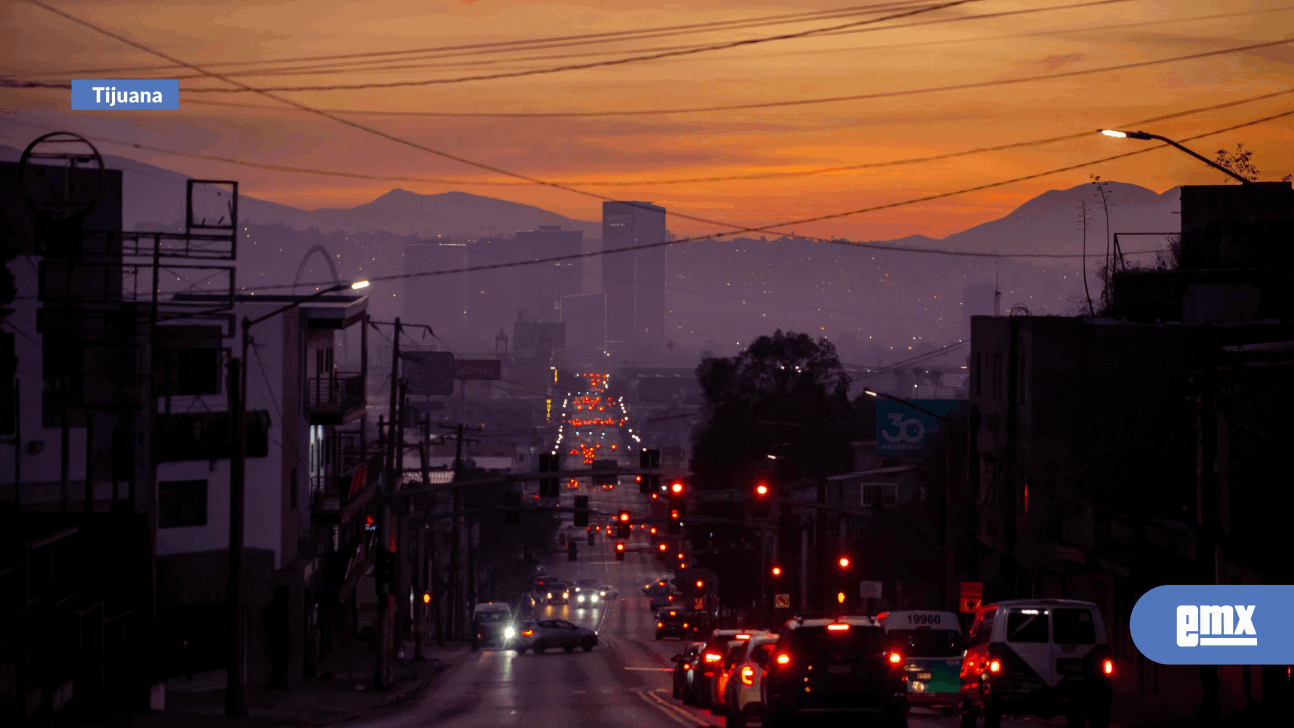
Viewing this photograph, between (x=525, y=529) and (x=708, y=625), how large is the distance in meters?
44.1

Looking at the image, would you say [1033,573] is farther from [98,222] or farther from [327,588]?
[98,222]

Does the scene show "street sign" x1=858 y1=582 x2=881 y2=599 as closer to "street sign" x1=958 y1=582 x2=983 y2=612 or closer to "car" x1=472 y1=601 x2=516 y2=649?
"street sign" x1=958 y1=582 x2=983 y2=612

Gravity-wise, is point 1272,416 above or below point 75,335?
below

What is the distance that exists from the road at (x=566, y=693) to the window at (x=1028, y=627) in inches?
214

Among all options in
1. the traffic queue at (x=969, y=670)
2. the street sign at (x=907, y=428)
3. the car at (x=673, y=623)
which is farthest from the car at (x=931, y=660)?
the car at (x=673, y=623)

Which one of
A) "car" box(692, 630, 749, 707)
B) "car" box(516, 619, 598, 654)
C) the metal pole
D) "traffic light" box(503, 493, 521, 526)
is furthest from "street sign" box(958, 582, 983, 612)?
"car" box(516, 619, 598, 654)

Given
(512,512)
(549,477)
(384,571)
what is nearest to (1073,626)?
(549,477)

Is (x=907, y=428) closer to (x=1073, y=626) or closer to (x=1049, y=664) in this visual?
(x=1073, y=626)

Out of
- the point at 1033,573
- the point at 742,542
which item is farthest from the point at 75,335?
the point at 742,542

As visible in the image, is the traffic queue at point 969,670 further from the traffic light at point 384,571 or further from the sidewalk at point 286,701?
the traffic light at point 384,571

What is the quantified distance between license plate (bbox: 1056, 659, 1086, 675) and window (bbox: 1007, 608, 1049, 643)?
0.48 meters

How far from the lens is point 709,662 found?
3462 cm

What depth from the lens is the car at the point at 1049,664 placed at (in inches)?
895

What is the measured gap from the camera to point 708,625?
9631 cm
